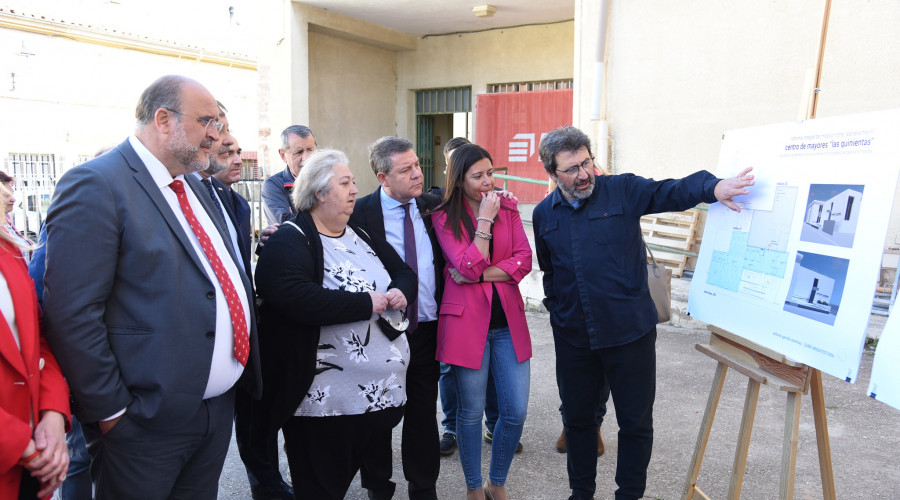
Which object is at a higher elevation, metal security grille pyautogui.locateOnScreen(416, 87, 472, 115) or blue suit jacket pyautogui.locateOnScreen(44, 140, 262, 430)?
metal security grille pyautogui.locateOnScreen(416, 87, 472, 115)

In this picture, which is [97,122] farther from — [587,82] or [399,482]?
[399,482]

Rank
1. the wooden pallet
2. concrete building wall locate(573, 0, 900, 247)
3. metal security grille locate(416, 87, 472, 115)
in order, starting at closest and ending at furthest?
concrete building wall locate(573, 0, 900, 247) → the wooden pallet → metal security grille locate(416, 87, 472, 115)

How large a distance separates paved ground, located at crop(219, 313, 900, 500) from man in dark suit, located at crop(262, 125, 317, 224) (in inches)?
58.5

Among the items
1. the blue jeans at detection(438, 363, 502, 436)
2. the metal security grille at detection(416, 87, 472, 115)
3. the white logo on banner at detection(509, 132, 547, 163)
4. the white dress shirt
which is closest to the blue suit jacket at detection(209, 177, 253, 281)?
the white dress shirt

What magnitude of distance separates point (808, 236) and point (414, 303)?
1631 mm

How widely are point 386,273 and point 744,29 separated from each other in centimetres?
542

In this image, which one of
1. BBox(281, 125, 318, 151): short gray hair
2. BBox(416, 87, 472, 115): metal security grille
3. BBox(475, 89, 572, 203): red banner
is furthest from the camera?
BBox(416, 87, 472, 115): metal security grille

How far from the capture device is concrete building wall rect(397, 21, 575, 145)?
998 cm

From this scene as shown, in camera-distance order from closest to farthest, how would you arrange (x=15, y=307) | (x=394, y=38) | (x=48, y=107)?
1. (x=15, y=307)
2. (x=394, y=38)
3. (x=48, y=107)

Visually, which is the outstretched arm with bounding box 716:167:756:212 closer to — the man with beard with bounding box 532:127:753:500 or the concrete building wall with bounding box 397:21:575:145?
the man with beard with bounding box 532:127:753:500

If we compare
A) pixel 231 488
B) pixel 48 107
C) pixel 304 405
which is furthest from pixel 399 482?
pixel 48 107

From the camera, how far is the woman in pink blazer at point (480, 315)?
2.86 metres

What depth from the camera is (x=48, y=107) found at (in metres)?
16.7

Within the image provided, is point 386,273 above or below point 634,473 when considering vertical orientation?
above
